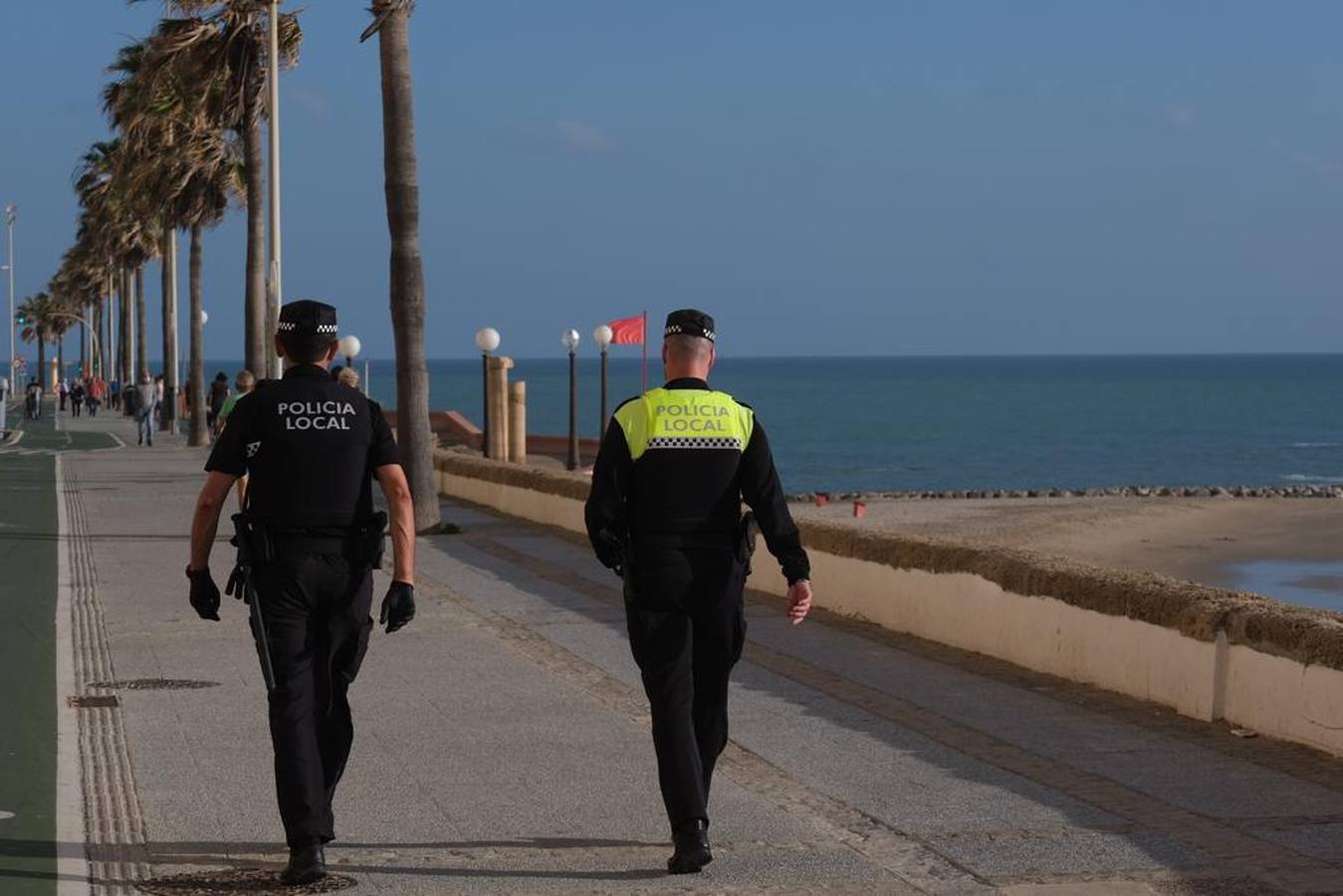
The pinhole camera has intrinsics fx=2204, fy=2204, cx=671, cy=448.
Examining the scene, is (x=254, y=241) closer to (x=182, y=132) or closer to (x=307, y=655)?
(x=182, y=132)

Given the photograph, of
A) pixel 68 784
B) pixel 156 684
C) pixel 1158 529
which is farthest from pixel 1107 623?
pixel 1158 529

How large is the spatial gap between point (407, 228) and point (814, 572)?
948 cm

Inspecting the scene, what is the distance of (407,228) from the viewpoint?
2366 cm

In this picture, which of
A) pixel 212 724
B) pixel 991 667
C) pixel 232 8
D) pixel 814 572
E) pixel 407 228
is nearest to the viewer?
pixel 212 724

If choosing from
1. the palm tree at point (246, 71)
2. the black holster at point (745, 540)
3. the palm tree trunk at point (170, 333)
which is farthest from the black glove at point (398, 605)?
the palm tree trunk at point (170, 333)

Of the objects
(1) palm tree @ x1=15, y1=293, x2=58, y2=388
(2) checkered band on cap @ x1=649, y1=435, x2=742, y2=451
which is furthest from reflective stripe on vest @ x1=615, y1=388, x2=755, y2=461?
(1) palm tree @ x1=15, y1=293, x2=58, y2=388

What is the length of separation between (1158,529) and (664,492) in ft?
109

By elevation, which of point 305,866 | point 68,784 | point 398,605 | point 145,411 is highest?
point 398,605

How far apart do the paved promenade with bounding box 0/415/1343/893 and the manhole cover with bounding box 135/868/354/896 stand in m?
0.02

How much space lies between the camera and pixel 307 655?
6973mm

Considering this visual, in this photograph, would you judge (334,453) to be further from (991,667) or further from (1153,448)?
(1153,448)

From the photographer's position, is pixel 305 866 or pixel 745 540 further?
pixel 745 540

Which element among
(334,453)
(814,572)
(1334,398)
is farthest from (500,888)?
(1334,398)

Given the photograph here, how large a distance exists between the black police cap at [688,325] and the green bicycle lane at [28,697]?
269cm
